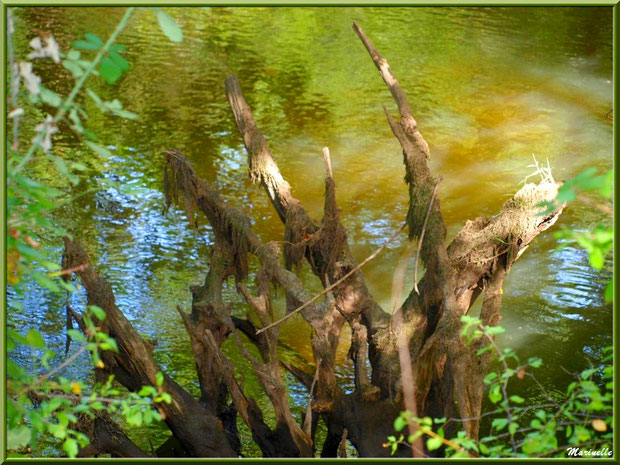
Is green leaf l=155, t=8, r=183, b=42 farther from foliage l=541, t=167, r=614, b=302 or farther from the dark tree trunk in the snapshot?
the dark tree trunk

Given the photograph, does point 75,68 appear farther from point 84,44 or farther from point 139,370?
point 139,370

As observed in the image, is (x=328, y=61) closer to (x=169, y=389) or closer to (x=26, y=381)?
(x=169, y=389)

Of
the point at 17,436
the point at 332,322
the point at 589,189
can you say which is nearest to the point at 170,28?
the point at 589,189

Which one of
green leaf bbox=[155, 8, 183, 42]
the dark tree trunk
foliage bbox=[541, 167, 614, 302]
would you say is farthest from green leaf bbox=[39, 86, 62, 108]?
the dark tree trunk

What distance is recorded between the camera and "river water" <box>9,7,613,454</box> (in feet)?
19.8

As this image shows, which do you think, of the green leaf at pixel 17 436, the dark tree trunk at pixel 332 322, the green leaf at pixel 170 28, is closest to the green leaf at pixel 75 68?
the green leaf at pixel 170 28

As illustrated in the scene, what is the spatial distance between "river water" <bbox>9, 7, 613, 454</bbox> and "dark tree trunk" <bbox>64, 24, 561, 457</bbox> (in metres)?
0.40

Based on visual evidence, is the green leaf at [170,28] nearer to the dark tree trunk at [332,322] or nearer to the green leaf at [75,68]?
the green leaf at [75,68]

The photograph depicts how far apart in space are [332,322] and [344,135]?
5256 millimetres

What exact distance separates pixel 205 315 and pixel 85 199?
363 centimetres

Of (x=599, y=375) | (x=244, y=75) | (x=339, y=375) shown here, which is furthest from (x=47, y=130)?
(x=244, y=75)

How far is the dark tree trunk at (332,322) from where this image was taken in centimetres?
387

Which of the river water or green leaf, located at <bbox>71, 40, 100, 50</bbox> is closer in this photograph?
green leaf, located at <bbox>71, 40, 100, 50</bbox>

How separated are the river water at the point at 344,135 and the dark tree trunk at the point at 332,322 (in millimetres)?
398
